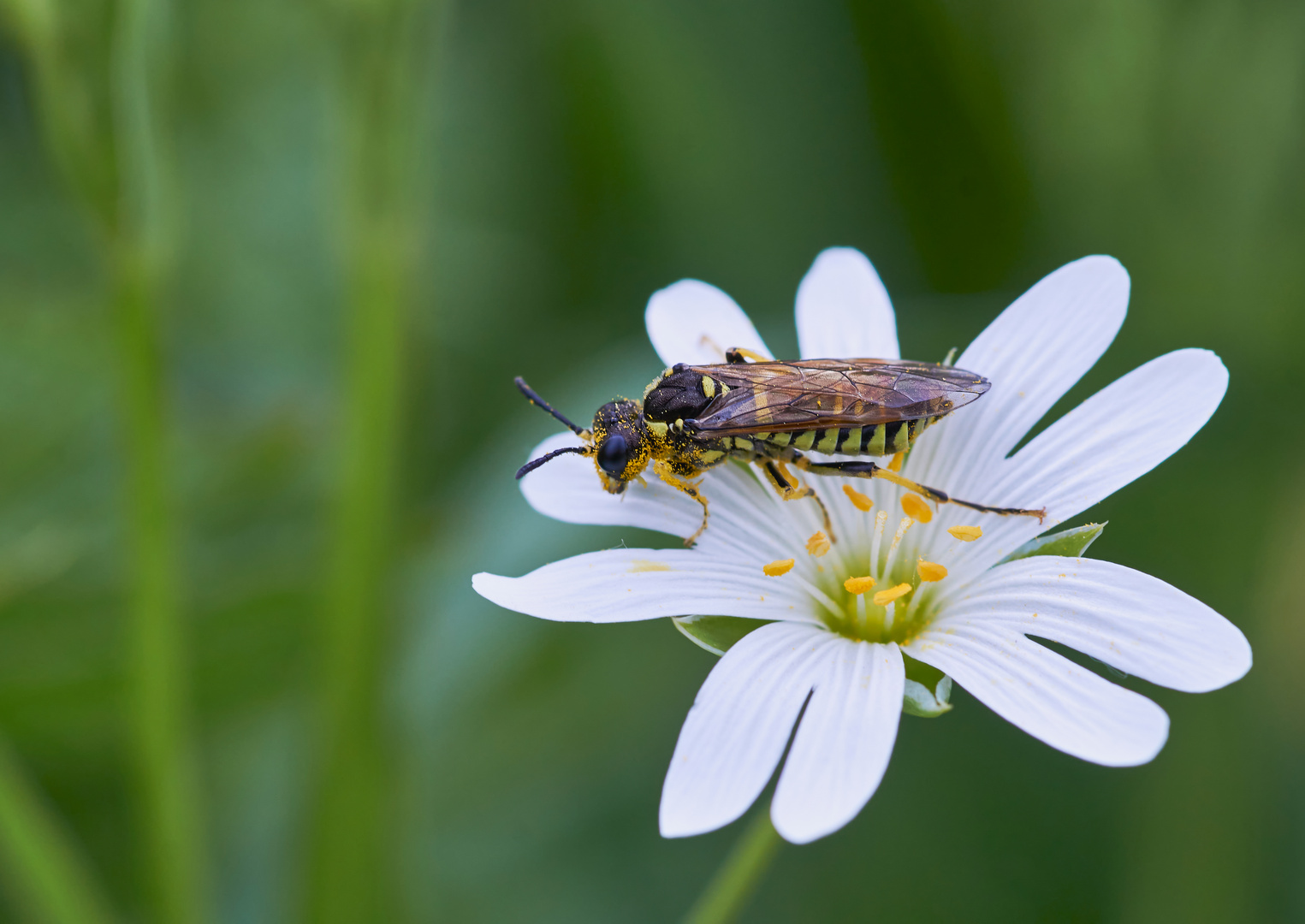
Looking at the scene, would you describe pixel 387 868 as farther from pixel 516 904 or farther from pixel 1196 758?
pixel 1196 758

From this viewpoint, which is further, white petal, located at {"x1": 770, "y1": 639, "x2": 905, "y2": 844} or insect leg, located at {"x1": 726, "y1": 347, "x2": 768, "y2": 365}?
insect leg, located at {"x1": 726, "y1": 347, "x2": 768, "y2": 365}

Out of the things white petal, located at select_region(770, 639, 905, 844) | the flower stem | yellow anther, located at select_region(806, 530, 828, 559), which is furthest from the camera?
yellow anther, located at select_region(806, 530, 828, 559)

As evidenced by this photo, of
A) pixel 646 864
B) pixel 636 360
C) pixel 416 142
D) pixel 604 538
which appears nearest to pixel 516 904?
pixel 646 864

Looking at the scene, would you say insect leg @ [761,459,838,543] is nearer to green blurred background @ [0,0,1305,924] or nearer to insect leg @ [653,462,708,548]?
insect leg @ [653,462,708,548]

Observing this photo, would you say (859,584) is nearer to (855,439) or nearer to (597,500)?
(855,439)

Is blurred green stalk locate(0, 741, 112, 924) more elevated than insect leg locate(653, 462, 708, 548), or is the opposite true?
insect leg locate(653, 462, 708, 548)

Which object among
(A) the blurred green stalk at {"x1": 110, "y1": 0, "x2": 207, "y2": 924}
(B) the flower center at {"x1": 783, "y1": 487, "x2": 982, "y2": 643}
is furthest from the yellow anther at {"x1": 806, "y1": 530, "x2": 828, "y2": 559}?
(A) the blurred green stalk at {"x1": 110, "y1": 0, "x2": 207, "y2": 924}
